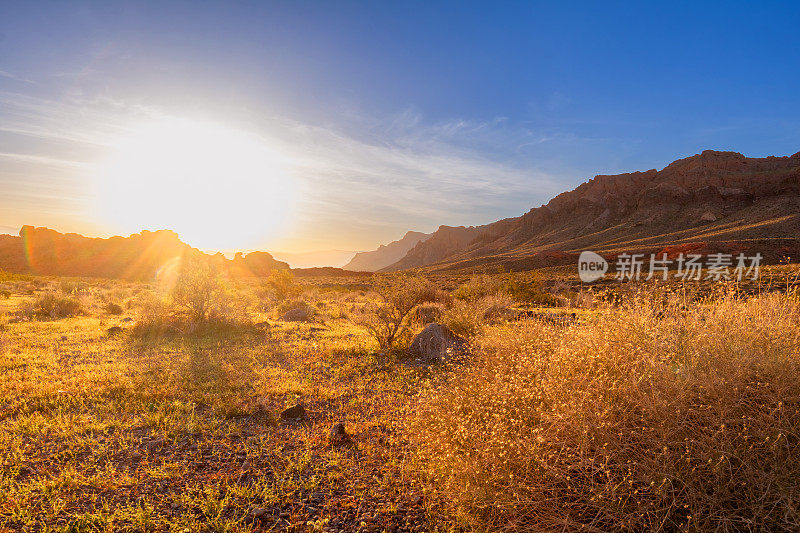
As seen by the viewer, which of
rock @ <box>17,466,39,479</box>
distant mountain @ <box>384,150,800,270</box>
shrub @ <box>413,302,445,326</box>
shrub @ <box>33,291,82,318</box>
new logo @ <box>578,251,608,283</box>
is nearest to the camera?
rock @ <box>17,466,39,479</box>

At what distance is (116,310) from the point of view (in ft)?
57.3

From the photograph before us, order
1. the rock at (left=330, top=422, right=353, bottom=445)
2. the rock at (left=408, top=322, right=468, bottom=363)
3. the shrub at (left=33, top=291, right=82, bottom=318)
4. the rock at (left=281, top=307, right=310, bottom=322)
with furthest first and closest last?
1. the rock at (left=281, top=307, right=310, bottom=322)
2. the shrub at (left=33, top=291, right=82, bottom=318)
3. the rock at (left=408, top=322, right=468, bottom=363)
4. the rock at (left=330, top=422, right=353, bottom=445)

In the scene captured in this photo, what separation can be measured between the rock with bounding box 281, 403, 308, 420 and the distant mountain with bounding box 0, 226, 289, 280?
57417mm

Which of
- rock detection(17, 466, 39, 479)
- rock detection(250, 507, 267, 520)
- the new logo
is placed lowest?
rock detection(17, 466, 39, 479)

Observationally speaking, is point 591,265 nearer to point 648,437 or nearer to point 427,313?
point 427,313

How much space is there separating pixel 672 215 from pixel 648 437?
3540 inches

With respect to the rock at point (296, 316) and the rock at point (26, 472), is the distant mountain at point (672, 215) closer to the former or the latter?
the rock at point (296, 316)

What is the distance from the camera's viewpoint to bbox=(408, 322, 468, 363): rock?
953cm

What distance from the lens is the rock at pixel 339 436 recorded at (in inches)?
205

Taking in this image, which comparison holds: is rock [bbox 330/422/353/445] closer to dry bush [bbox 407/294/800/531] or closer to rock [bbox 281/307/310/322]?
dry bush [bbox 407/294/800/531]

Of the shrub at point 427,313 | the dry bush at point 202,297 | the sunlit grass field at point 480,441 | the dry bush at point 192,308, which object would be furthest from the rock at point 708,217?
the dry bush at point 202,297

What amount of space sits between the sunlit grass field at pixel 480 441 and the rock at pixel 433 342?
2306 mm

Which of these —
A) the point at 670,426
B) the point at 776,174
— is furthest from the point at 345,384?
the point at 776,174

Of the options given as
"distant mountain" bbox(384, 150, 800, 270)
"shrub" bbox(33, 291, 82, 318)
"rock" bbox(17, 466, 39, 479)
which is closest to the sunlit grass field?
"rock" bbox(17, 466, 39, 479)
